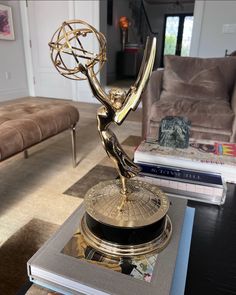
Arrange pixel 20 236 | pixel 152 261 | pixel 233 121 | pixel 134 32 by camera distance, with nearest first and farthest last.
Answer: pixel 152 261
pixel 20 236
pixel 233 121
pixel 134 32

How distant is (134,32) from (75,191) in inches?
239

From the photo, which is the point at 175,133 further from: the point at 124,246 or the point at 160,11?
the point at 160,11

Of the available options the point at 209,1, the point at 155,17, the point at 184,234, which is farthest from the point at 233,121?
the point at 155,17

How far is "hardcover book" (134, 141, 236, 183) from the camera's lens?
0.84m

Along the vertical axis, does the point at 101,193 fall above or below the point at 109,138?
below

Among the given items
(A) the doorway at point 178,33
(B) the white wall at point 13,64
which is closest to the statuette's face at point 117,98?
(B) the white wall at point 13,64

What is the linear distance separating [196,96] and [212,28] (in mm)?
1762

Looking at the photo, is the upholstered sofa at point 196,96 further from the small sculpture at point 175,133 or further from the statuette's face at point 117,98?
the statuette's face at point 117,98

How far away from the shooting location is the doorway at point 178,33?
290 inches

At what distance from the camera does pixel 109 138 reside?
0.53 metres

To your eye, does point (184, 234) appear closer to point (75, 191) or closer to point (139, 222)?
point (139, 222)

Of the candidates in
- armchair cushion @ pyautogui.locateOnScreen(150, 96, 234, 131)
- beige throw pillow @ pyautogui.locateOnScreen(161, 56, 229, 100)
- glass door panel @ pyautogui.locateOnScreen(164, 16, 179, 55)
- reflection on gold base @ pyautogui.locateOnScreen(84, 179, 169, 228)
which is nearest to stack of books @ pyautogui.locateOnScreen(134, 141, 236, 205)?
reflection on gold base @ pyautogui.locateOnScreen(84, 179, 169, 228)

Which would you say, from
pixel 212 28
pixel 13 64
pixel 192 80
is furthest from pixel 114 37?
pixel 192 80

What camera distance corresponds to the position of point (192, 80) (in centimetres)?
210
